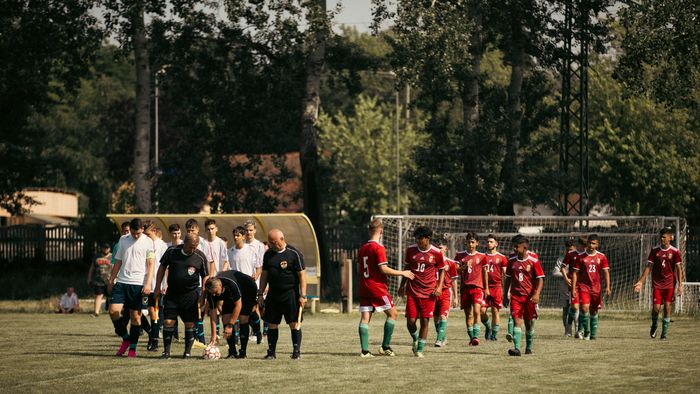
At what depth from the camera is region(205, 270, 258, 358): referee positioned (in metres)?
18.8

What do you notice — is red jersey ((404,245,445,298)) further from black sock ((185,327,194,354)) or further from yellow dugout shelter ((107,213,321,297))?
yellow dugout shelter ((107,213,321,297))

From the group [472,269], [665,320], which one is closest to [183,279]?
[472,269]

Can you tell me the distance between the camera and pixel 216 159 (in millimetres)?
43469

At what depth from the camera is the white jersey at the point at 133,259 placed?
64.8ft

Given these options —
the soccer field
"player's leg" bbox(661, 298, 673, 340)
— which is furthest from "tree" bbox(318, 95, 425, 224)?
the soccer field

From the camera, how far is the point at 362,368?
1725cm

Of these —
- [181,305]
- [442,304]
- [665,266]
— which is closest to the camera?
[181,305]

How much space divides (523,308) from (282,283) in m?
4.03

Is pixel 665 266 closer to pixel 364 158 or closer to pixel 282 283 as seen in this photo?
pixel 282 283

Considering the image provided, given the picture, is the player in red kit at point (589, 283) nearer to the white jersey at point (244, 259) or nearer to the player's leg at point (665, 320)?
the player's leg at point (665, 320)

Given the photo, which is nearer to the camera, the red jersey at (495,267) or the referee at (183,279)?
the referee at (183,279)

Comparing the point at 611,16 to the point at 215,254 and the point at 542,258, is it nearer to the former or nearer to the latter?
the point at 542,258

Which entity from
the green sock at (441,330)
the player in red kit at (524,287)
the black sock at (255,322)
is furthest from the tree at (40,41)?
the player in red kit at (524,287)

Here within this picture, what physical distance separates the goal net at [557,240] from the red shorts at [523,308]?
523 inches
